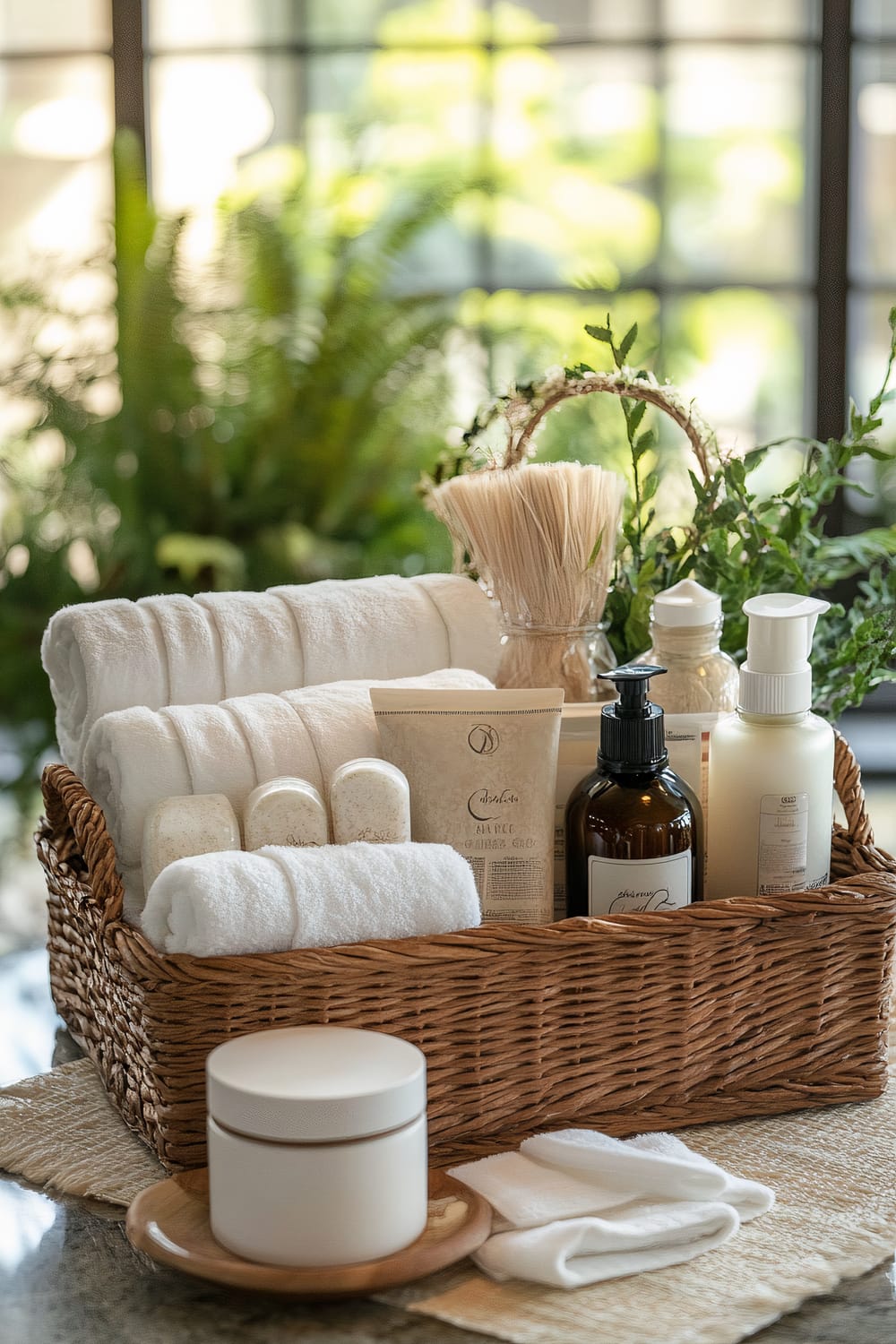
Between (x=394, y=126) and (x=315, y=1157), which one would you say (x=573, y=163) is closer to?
(x=394, y=126)

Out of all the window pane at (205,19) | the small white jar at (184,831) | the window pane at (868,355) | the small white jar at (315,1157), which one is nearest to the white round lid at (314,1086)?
the small white jar at (315,1157)

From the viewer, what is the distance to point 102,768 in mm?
626

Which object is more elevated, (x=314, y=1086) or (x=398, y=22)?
(x=398, y=22)

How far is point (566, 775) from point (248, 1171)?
250 millimetres

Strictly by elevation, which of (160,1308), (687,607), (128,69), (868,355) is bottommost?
(160,1308)

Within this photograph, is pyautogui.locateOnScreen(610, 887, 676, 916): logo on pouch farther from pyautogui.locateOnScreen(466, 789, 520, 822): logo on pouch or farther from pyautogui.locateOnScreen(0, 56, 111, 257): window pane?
pyautogui.locateOnScreen(0, 56, 111, 257): window pane

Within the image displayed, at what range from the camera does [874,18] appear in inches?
76.6

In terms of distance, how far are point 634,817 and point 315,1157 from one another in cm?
21

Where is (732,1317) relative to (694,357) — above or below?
below

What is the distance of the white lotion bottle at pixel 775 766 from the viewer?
595mm

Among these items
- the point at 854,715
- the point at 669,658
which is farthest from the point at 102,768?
the point at 854,715

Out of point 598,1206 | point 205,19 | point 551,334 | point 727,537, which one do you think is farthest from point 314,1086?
point 205,19

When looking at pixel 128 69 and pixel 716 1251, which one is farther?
pixel 128 69

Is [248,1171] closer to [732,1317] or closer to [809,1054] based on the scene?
[732,1317]
